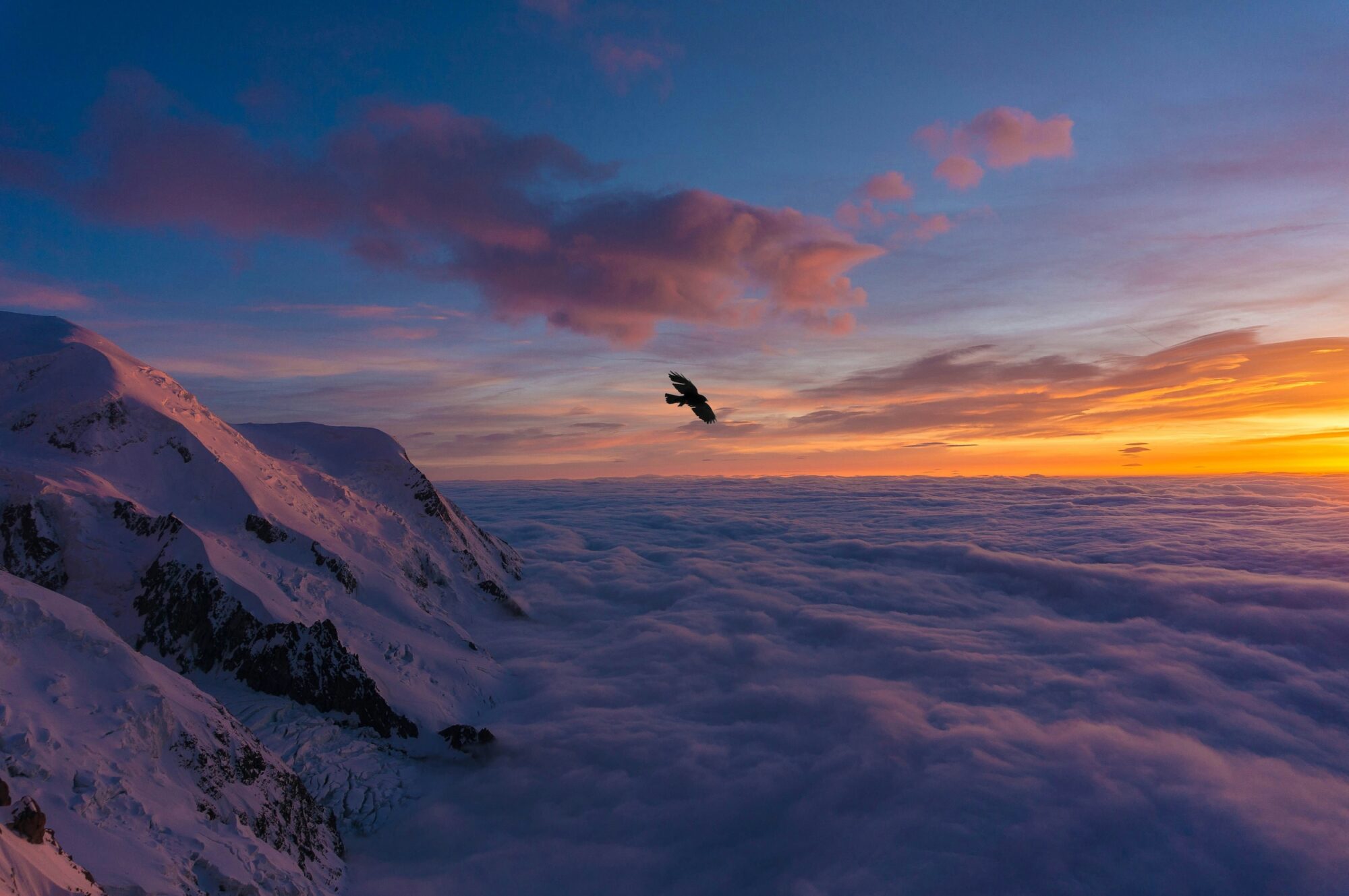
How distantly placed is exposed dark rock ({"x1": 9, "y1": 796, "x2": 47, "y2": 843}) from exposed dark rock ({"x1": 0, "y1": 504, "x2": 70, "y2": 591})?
704cm

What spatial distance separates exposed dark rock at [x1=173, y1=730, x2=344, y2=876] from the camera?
23.3ft

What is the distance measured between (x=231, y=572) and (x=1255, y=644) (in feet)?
149

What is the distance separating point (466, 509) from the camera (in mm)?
87312

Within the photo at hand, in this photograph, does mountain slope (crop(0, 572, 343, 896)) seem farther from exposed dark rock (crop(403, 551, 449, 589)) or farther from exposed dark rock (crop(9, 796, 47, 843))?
exposed dark rock (crop(403, 551, 449, 589))

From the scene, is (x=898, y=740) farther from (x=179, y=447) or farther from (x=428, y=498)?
(x=179, y=447)

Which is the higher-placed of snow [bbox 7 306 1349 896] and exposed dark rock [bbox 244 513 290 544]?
exposed dark rock [bbox 244 513 290 544]

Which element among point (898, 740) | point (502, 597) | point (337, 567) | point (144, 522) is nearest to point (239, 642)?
point (144, 522)

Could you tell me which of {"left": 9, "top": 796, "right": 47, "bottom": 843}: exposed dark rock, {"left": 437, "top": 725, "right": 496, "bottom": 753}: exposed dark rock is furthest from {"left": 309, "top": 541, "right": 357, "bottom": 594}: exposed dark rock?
{"left": 9, "top": 796, "right": 47, "bottom": 843}: exposed dark rock

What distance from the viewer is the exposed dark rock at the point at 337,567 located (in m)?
14.2

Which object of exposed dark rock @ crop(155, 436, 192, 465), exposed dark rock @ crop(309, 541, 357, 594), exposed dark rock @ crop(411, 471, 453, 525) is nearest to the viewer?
exposed dark rock @ crop(155, 436, 192, 465)

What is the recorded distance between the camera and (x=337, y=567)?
14.5 m

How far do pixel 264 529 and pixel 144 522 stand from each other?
8.14 ft

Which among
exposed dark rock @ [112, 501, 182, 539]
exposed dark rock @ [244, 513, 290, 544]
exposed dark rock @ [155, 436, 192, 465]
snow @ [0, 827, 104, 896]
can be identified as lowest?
snow @ [0, 827, 104, 896]

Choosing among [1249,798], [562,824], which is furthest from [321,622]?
[1249,798]
